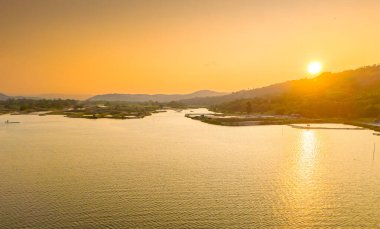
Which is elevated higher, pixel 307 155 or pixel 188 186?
pixel 188 186

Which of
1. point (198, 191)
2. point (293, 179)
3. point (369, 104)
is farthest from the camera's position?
point (369, 104)

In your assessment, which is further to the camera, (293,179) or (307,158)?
(307,158)

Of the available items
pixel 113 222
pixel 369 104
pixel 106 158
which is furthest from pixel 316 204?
pixel 369 104

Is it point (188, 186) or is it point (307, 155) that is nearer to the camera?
point (188, 186)

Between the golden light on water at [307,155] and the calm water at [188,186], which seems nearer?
the calm water at [188,186]

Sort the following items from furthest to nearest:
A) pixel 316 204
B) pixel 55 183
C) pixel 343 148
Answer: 1. pixel 343 148
2. pixel 55 183
3. pixel 316 204

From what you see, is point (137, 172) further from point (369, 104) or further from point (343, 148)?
point (369, 104)

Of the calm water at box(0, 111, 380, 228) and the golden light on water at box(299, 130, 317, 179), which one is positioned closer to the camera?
the calm water at box(0, 111, 380, 228)

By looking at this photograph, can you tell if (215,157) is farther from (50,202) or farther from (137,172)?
(50,202)
